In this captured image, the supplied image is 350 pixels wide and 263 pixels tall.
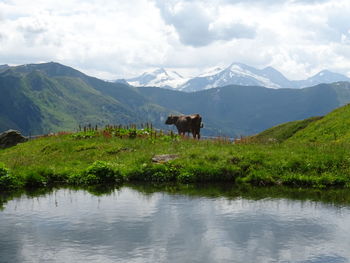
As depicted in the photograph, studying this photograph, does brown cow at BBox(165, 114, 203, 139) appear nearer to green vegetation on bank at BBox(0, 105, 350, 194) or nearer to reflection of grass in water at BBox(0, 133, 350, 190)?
green vegetation on bank at BBox(0, 105, 350, 194)

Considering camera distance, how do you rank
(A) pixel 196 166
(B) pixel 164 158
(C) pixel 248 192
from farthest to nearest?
(B) pixel 164 158 → (A) pixel 196 166 → (C) pixel 248 192

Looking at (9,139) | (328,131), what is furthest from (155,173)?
(9,139)

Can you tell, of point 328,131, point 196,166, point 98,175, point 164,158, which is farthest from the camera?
point 328,131

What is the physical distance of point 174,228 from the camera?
1526cm

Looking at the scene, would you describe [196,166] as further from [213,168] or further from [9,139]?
[9,139]

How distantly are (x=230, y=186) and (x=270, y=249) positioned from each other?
420 inches

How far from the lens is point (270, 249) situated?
1296cm

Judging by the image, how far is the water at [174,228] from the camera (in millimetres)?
12625

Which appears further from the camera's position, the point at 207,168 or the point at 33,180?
the point at 207,168

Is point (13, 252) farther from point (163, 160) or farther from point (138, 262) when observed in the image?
point (163, 160)

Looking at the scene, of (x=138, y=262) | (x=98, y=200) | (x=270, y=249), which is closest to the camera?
→ (x=138, y=262)

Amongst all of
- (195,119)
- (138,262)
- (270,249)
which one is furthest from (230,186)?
(195,119)

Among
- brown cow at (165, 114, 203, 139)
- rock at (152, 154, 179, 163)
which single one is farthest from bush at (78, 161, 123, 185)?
brown cow at (165, 114, 203, 139)

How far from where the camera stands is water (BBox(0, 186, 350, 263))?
12.6 meters
